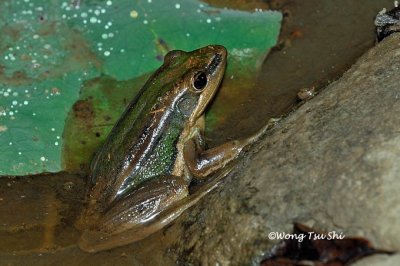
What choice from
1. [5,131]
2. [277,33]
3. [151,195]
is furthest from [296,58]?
[5,131]

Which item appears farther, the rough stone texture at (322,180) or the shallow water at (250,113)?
the shallow water at (250,113)

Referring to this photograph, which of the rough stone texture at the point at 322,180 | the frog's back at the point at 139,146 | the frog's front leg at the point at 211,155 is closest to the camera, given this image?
the rough stone texture at the point at 322,180

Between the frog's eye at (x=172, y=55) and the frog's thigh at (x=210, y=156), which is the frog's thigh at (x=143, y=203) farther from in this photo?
the frog's eye at (x=172, y=55)

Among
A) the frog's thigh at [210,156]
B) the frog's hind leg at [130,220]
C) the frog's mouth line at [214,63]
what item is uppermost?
the frog's mouth line at [214,63]

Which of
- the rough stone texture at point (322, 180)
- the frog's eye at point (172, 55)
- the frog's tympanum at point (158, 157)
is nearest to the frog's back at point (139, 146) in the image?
the frog's tympanum at point (158, 157)

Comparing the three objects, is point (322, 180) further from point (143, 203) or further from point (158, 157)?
point (158, 157)
